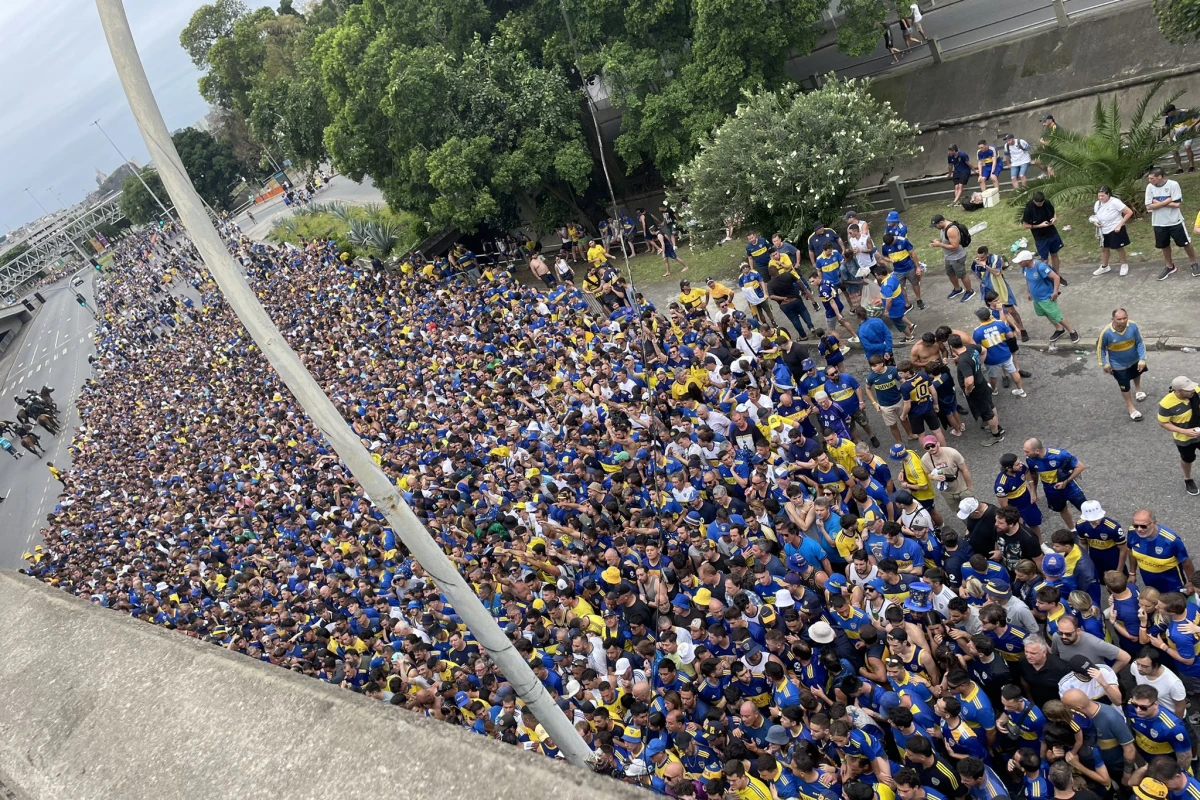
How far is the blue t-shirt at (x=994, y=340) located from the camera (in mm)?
8453

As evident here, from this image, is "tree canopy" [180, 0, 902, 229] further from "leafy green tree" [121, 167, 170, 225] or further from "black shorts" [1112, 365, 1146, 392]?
"leafy green tree" [121, 167, 170, 225]

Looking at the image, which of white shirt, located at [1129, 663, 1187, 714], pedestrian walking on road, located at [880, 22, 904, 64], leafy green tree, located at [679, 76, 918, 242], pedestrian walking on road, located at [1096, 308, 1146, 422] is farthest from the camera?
pedestrian walking on road, located at [880, 22, 904, 64]

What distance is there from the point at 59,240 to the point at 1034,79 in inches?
3513

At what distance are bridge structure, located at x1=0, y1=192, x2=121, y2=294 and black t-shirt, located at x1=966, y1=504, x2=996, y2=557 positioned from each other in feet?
282

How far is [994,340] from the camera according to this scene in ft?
27.8

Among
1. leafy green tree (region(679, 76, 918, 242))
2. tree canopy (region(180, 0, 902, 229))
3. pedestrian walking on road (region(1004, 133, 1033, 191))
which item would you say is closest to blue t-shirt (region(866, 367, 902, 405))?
leafy green tree (region(679, 76, 918, 242))

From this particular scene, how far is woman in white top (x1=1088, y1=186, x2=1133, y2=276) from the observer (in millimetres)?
10023

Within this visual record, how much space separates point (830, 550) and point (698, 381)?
12.2ft

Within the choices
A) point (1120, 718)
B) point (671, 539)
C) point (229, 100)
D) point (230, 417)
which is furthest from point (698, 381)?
point (229, 100)

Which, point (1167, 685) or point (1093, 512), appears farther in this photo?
point (1093, 512)

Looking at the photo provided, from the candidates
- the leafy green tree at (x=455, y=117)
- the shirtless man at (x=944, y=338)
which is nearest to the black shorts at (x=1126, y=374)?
the shirtless man at (x=944, y=338)

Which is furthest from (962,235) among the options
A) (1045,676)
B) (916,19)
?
(916,19)

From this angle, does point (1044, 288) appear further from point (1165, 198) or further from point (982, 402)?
point (1165, 198)

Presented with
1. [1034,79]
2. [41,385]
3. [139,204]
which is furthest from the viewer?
[139,204]
